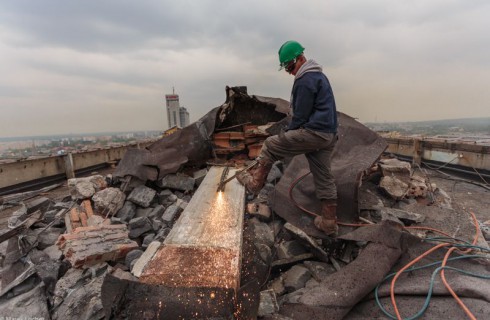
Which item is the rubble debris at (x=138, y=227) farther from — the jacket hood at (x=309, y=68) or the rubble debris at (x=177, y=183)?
the jacket hood at (x=309, y=68)

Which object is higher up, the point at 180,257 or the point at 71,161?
the point at 71,161

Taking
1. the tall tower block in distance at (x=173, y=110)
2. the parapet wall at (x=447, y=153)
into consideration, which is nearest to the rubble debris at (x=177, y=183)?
the parapet wall at (x=447, y=153)

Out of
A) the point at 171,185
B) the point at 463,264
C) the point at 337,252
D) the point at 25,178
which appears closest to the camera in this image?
the point at 463,264

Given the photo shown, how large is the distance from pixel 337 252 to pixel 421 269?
73 cm

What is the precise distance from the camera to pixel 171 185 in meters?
4.52

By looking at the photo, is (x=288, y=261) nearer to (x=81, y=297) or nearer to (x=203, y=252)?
(x=203, y=252)

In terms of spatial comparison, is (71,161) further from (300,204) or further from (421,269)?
(421,269)

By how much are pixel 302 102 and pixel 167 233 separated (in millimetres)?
2306

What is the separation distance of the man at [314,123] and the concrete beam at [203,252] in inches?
40.8

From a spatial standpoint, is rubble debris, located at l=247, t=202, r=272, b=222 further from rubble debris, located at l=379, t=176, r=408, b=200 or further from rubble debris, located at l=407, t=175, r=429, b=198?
rubble debris, located at l=407, t=175, r=429, b=198

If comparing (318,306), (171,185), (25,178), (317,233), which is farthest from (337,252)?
(25,178)

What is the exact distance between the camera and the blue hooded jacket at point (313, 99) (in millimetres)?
2617

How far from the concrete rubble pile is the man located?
14.4 inches

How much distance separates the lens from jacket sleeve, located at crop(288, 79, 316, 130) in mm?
2615
